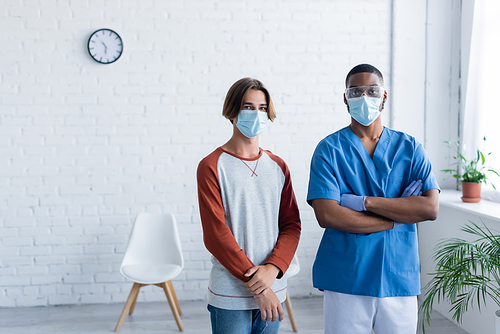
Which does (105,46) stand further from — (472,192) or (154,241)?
(472,192)

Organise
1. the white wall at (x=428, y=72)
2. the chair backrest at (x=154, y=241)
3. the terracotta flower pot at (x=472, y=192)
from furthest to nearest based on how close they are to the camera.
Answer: the white wall at (x=428, y=72), the chair backrest at (x=154, y=241), the terracotta flower pot at (x=472, y=192)

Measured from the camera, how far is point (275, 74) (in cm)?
303

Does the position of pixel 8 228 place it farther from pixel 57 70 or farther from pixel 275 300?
pixel 275 300

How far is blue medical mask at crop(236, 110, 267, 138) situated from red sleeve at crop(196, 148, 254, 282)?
0.48 feet

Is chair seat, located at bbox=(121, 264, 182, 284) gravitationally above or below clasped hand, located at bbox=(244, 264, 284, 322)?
below

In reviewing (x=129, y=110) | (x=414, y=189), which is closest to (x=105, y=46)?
(x=129, y=110)

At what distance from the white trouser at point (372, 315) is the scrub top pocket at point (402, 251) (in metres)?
0.11

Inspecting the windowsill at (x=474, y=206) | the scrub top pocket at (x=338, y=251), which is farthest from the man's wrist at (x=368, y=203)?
the windowsill at (x=474, y=206)

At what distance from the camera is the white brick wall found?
2.88 metres

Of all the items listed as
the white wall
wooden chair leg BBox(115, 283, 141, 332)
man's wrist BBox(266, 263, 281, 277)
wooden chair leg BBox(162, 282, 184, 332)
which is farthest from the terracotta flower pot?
wooden chair leg BBox(115, 283, 141, 332)

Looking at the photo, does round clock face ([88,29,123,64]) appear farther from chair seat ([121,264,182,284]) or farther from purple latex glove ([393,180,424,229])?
purple latex glove ([393,180,424,229])

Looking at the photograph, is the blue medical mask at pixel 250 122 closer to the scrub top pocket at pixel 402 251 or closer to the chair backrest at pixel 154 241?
the scrub top pocket at pixel 402 251

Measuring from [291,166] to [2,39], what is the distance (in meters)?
2.36

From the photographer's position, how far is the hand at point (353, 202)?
4.39 feet
